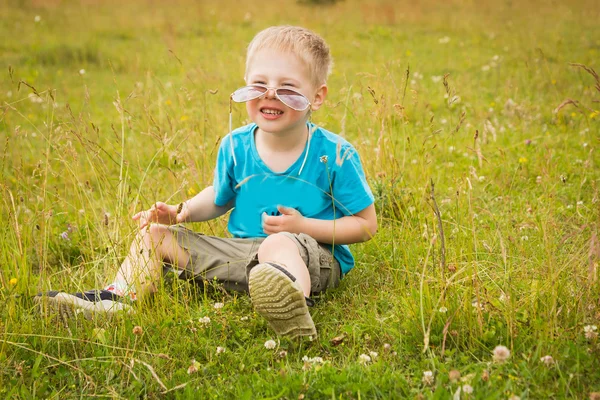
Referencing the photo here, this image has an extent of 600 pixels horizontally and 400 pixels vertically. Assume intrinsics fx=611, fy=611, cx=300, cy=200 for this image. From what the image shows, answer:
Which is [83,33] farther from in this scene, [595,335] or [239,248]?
[595,335]

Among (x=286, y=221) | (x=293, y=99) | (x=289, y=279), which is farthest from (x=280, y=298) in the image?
(x=293, y=99)

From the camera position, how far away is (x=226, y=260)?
291 centimetres

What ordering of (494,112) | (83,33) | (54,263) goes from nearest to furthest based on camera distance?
1. (54,263)
2. (494,112)
3. (83,33)

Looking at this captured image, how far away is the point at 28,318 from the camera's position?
2.48 meters

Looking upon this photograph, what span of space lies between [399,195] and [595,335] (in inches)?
67.7

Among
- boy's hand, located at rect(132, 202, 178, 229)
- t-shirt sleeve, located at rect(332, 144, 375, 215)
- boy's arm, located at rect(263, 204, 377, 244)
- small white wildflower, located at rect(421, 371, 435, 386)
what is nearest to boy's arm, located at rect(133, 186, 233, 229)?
boy's hand, located at rect(132, 202, 178, 229)

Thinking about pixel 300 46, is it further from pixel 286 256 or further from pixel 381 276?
pixel 381 276

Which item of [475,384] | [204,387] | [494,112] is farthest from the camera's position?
[494,112]

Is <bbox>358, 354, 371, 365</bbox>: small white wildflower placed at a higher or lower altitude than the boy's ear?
lower

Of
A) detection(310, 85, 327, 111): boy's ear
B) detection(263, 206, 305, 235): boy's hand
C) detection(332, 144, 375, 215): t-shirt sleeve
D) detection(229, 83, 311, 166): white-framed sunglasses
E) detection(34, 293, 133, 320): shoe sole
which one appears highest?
detection(229, 83, 311, 166): white-framed sunglasses

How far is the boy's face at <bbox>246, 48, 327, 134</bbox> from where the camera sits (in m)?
2.73

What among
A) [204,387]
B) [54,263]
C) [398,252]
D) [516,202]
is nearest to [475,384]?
[204,387]

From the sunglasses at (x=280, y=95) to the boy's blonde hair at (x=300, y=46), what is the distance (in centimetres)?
17

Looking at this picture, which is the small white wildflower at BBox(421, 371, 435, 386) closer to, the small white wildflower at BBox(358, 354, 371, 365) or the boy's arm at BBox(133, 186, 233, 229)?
the small white wildflower at BBox(358, 354, 371, 365)
